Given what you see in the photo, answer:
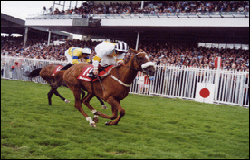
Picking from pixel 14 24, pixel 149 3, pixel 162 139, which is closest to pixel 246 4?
pixel 149 3

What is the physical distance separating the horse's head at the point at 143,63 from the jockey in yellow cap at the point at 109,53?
45cm

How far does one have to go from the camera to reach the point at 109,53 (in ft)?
18.8

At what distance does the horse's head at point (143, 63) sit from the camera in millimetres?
5008

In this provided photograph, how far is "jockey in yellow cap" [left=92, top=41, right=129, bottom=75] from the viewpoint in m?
5.65

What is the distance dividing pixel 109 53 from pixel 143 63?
0.93 m

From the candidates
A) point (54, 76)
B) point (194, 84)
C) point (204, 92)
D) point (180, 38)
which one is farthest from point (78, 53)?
point (180, 38)

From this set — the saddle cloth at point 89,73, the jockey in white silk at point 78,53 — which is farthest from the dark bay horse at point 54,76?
the saddle cloth at point 89,73

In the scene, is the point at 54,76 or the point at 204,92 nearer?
the point at 54,76

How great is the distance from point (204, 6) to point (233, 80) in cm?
1273

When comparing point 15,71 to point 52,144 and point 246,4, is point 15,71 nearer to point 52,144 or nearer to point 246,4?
point 52,144

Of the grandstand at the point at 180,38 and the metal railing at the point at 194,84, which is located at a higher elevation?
the grandstand at the point at 180,38

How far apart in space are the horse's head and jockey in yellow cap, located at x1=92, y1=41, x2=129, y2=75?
0.45m

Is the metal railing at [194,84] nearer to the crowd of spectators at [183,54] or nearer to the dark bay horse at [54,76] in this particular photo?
the crowd of spectators at [183,54]

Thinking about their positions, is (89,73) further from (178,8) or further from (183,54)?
(178,8)
